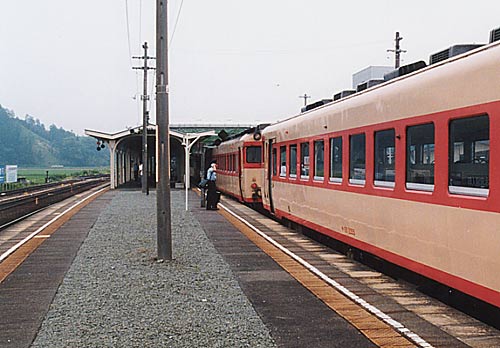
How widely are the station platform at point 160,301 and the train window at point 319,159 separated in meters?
1.75

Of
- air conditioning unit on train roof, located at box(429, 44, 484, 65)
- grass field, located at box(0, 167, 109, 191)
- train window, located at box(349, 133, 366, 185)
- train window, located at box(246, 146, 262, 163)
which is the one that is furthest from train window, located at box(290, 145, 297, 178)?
grass field, located at box(0, 167, 109, 191)

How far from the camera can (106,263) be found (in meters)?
10.3

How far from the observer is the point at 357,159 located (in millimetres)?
9922

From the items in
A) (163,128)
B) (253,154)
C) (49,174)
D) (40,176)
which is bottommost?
(40,176)

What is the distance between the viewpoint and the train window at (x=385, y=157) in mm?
8500

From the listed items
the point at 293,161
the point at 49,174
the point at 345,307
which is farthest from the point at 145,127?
the point at 49,174

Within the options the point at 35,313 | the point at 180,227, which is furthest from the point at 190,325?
the point at 180,227

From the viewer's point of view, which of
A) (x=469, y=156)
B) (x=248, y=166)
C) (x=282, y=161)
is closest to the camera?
(x=469, y=156)

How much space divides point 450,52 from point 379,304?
2818mm

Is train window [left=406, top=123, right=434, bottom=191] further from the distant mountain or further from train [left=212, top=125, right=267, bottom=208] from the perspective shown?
the distant mountain

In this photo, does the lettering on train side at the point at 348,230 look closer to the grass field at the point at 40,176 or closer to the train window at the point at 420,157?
the train window at the point at 420,157

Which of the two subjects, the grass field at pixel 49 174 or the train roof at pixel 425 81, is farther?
the grass field at pixel 49 174

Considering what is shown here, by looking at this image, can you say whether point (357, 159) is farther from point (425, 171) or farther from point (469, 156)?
point (469, 156)

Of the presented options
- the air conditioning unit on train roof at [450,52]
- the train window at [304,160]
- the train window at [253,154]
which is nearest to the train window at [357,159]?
the air conditioning unit on train roof at [450,52]
